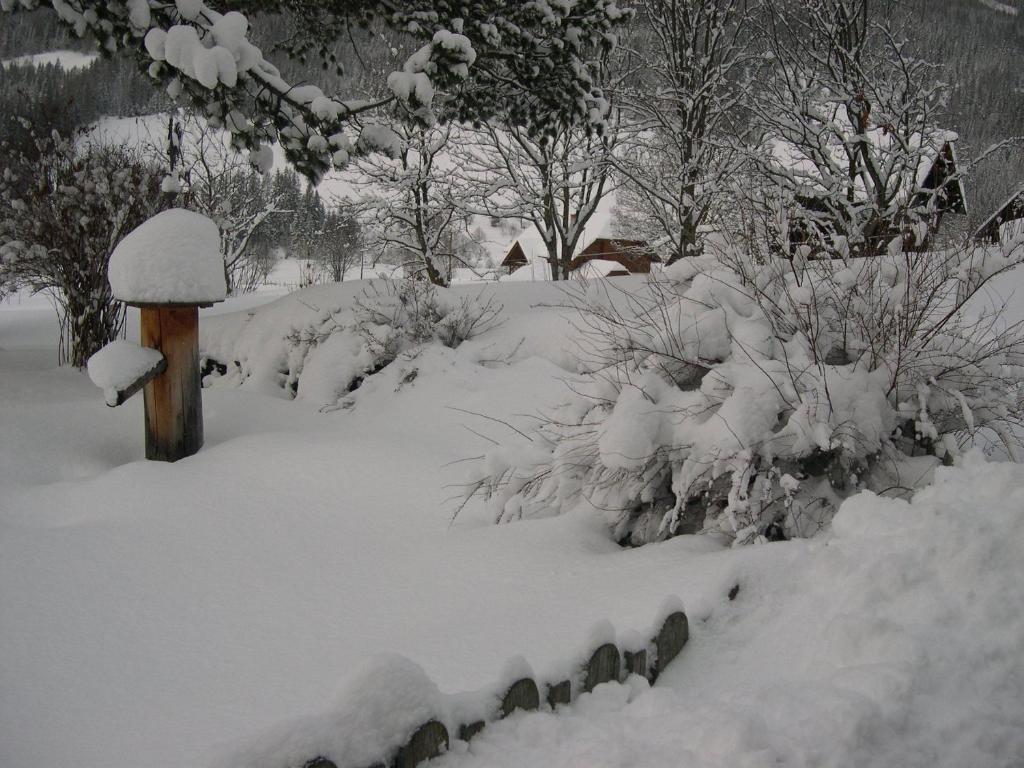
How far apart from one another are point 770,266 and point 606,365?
0.89 m

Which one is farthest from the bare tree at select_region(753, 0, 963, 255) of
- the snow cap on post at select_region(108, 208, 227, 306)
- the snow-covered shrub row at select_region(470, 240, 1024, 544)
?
the snow cap on post at select_region(108, 208, 227, 306)

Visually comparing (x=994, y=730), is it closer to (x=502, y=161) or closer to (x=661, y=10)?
(x=661, y=10)

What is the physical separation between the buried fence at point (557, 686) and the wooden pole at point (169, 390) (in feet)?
10.9

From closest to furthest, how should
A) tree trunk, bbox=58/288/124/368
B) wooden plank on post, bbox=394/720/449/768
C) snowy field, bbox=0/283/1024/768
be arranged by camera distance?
1. wooden plank on post, bbox=394/720/449/768
2. snowy field, bbox=0/283/1024/768
3. tree trunk, bbox=58/288/124/368

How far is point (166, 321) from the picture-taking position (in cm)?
415

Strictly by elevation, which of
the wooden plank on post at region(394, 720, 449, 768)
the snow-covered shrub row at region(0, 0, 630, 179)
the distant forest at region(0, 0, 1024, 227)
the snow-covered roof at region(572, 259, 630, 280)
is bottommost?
the wooden plank on post at region(394, 720, 449, 768)

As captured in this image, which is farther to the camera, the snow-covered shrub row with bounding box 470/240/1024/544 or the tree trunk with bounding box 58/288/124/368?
the tree trunk with bounding box 58/288/124/368

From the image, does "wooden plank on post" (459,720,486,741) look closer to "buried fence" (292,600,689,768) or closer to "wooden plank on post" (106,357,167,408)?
"buried fence" (292,600,689,768)

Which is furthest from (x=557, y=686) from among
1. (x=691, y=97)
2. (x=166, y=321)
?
(x=691, y=97)

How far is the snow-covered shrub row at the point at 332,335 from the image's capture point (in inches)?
231

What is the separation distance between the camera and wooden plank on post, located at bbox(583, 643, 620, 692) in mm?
1662

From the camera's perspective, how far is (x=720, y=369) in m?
2.88

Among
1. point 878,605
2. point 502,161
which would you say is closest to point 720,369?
point 878,605

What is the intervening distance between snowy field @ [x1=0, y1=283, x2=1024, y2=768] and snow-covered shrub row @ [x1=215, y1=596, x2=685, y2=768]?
51 mm
